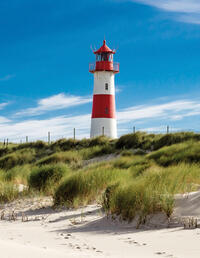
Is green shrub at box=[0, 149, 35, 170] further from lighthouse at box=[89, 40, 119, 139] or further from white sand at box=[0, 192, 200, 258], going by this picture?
white sand at box=[0, 192, 200, 258]

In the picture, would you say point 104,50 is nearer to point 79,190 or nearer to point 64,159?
point 64,159

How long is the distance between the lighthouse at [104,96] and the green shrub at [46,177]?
1748 cm

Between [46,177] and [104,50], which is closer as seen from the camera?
[46,177]

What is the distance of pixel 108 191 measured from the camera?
7.16m

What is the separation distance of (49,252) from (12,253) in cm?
48

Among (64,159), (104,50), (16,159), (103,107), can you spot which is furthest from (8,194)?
(104,50)

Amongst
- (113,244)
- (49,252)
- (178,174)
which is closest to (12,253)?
(49,252)

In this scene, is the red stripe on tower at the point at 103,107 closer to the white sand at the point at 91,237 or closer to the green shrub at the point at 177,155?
the green shrub at the point at 177,155

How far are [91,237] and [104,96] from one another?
80.1 ft

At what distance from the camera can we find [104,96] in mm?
29531

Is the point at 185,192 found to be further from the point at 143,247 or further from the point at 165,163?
the point at 165,163

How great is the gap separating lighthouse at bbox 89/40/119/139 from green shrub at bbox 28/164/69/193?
57.4 ft

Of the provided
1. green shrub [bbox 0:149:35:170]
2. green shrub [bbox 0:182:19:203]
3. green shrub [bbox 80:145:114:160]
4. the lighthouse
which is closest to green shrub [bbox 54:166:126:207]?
green shrub [bbox 0:182:19:203]

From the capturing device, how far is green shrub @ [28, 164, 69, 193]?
33.3 ft
